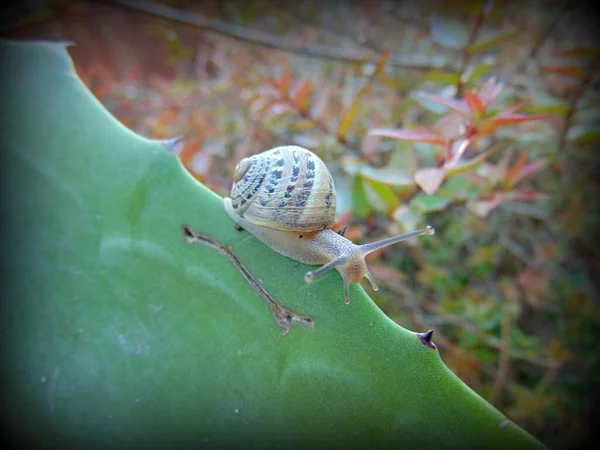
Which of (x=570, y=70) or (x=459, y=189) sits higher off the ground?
(x=570, y=70)

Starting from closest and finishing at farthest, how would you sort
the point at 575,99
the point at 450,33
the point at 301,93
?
1. the point at 575,99
2. the point at 301,93
3. the point at 450,33

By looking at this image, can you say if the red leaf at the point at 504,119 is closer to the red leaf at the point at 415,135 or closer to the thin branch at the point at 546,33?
the red leaf at the point at 415,135

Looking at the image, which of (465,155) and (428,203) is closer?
(428,203)

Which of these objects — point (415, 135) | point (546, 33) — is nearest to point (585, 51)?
point (546, 33)

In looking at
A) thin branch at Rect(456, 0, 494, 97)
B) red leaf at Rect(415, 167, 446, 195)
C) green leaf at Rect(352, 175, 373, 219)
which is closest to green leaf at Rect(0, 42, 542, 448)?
red leaf at Rect(415, 167, 446, 195)

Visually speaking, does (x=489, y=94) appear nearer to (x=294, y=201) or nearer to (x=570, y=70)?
(x=570, y=70)

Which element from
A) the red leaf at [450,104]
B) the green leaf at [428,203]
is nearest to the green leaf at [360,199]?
the green leaf at [428,203]
